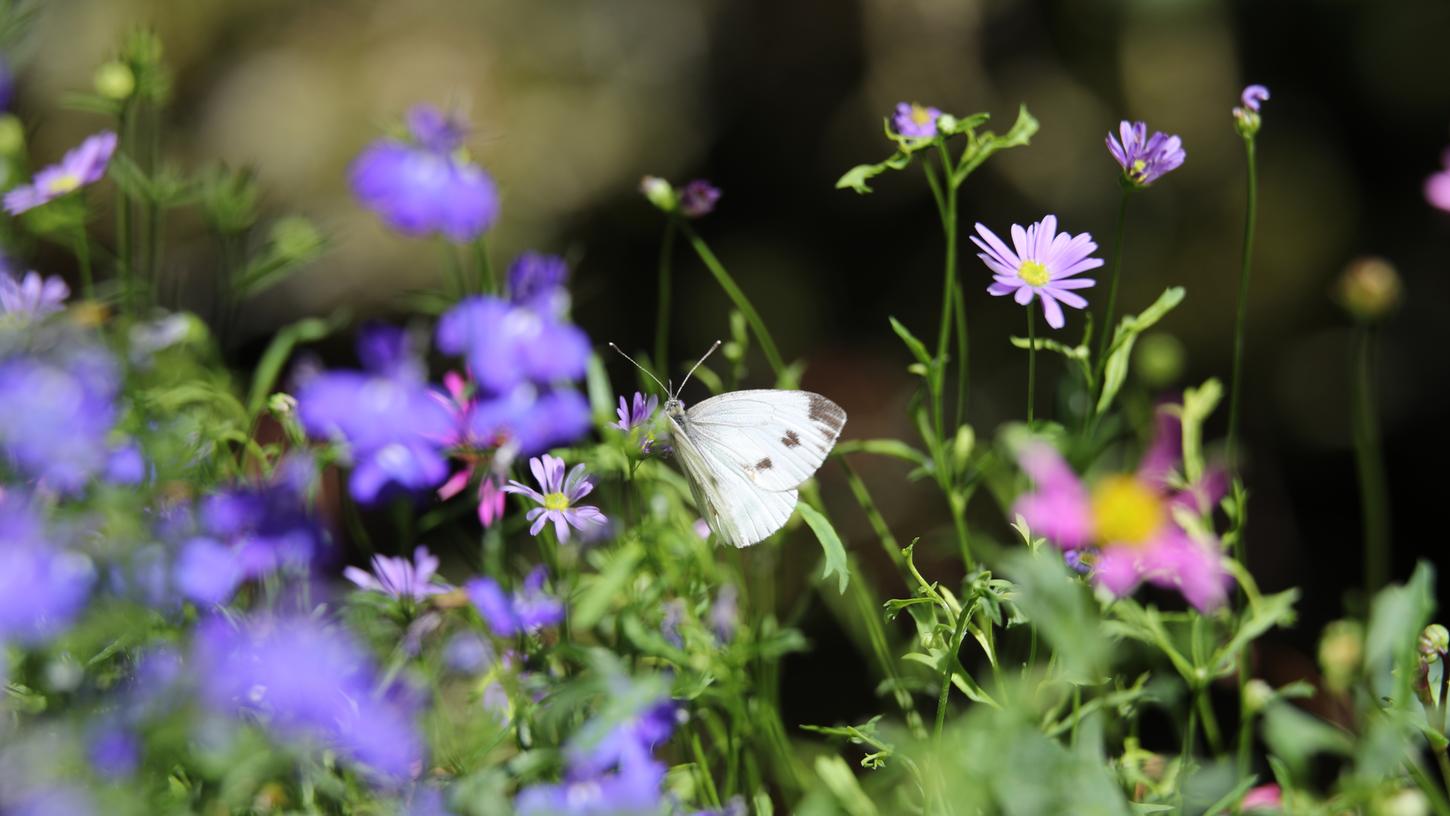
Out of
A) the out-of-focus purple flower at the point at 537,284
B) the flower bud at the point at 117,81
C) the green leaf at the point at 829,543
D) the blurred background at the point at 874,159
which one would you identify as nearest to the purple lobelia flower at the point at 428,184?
the out-of-focus purple flower at the point at 537,284

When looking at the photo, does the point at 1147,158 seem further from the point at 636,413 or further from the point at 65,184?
the point at 65,184

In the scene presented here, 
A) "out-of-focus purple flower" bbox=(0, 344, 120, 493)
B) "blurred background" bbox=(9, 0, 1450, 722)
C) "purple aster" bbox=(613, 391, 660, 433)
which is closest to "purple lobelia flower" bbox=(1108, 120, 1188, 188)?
"purple aster" bbox=(613, 391, 660, 433)

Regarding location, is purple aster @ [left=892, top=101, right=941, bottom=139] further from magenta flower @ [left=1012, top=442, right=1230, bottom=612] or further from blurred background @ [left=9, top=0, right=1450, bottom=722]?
blurred background @ [left=9, top=0, right=1450, bottom=722]

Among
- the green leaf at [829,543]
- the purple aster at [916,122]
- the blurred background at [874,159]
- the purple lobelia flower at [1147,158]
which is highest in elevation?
the purple lobelia flower at [1147,158]

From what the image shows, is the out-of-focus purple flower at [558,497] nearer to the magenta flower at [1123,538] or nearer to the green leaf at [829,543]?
the green leaf at [829,543]

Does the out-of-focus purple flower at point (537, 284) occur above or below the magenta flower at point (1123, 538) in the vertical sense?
above

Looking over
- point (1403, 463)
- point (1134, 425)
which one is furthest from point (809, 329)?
point (1134, 425)

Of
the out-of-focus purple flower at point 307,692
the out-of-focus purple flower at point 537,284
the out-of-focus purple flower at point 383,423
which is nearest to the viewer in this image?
the out-of-focus purple flower at point 307,692
